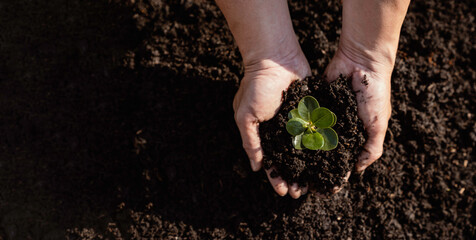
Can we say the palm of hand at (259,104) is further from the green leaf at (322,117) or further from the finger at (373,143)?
the finger at (373,143)

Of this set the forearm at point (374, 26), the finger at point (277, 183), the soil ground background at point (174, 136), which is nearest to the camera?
the forearm at point (374, 26)

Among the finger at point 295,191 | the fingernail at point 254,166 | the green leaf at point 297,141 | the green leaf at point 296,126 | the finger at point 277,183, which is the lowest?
the finger at point 295,191

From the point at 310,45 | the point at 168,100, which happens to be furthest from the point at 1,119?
the point at 310,45

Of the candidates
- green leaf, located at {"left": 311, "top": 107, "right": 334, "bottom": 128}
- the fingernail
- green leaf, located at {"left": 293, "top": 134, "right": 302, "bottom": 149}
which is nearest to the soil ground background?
the fingernail

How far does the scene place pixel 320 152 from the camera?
1.86 metres

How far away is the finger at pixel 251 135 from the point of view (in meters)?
1.84

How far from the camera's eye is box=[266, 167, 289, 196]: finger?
6.29 feet

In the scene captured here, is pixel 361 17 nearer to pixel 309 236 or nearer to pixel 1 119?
pixel 309 236

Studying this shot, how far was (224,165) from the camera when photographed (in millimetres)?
2137

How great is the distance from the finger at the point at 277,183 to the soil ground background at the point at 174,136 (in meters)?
0.19

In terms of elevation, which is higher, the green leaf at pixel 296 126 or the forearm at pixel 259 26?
the forearm at pixel 259 26

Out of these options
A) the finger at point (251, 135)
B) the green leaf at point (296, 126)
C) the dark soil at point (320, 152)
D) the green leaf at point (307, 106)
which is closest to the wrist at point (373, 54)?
the dark soil at point (320, 152)

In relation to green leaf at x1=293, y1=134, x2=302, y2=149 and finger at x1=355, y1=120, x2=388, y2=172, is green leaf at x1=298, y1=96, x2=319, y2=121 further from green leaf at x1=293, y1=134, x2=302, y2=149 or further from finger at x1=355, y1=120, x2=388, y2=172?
finger at x1=355, y1=120, x2=388, y2=172

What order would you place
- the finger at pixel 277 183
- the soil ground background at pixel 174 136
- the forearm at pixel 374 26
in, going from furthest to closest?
the soil ground background at pixel 174 136, the finger at pixel 277 183, the forearm at pixel 374 26
